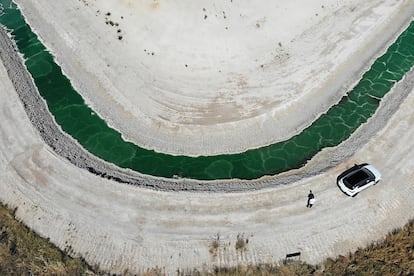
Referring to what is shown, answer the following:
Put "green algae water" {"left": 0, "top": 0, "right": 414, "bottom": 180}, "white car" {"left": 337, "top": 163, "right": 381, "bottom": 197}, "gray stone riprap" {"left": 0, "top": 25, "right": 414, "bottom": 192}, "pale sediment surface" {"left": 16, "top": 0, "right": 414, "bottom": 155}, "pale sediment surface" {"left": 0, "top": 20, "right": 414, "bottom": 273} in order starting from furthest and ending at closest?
"pale sediment surface" {"left": 16, "top": 0, "right": 414, "bottom": 155}, "green algae water" {"left": 0, "top": 0, "right": 414, "bottom": 180}, "gray stone riprap" {"left": 0, "top": 25, "right": 414, "bottom": 192}, "white car" {"left": 337, "top": 163, "right": 381, "bottom": 197}, "pale sediment surface" {"left": 0, "top": 20, "right": 414, "bottom": 273}

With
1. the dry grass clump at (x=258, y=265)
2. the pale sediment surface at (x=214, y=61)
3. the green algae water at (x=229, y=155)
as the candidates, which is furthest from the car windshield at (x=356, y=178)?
the pale sediment surface at (x=214, y=61)

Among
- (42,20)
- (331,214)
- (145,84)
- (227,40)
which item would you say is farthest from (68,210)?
(42,20)

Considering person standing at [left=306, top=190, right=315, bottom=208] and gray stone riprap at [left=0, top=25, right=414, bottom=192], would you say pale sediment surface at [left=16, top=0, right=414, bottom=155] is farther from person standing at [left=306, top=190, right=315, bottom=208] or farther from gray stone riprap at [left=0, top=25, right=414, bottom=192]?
person standing at [left=306, top=190, right=315, bottom=208]

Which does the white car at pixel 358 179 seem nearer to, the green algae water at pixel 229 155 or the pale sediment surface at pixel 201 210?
the pale sediment surface at pixel 201 210

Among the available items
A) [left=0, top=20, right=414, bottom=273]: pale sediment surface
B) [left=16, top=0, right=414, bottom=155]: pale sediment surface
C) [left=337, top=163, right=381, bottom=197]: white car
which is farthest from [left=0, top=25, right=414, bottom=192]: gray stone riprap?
[left=16, top=0, right=414, bottom=155]: pale sediment surface

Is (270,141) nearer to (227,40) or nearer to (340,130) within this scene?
(340,130)

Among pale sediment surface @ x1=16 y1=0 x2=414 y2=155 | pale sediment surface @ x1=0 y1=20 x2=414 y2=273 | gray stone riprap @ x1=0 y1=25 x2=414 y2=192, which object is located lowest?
pale sediment surface @ x1=0 y1=20 x2=414 y2=273
